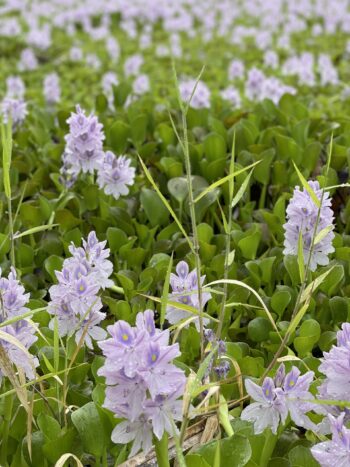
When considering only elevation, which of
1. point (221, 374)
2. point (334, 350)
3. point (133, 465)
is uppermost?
point (334, 350)

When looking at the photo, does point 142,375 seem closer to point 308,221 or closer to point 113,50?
point 308,221

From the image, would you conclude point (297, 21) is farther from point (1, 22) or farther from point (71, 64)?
point (1, 22)

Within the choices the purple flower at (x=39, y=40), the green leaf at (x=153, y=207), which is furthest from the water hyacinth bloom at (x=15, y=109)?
the purple flower at (x=39, y=40)

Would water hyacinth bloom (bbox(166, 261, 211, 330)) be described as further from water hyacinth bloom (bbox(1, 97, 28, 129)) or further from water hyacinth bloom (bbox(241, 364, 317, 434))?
water hyacinth bloom (bbox(1, 97, 28, 129))

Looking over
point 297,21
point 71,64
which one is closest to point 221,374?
point 71,64

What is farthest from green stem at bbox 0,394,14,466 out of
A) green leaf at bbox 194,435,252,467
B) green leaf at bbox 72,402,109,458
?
green leaf at bbox 194,435,252,467

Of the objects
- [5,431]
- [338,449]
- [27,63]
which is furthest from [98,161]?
[27,63]
